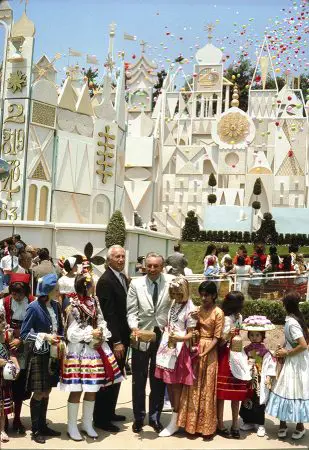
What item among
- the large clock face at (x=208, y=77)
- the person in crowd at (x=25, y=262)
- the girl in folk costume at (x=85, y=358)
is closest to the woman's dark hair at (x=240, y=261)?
the person in crowd at (x=25, y=262)

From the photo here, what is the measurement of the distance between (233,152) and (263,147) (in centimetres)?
371

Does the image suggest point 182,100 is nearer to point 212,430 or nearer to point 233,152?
point 233,152

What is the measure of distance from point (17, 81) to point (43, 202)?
12.9 feet

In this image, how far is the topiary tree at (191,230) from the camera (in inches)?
1232

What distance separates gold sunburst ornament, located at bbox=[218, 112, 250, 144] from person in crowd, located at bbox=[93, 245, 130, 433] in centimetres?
3224

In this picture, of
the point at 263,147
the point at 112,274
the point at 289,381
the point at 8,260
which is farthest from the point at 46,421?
the point at 263,147

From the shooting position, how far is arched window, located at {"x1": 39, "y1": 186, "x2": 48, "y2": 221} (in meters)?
20.4

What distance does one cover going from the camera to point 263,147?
4088 cm

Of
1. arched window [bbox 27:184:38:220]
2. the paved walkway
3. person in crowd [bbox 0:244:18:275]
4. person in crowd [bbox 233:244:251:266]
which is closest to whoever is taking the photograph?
the paved walkway

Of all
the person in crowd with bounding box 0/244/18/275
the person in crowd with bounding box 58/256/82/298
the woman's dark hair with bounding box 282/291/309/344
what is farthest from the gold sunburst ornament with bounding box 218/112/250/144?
the woman's dark hair with bounding box 282/291/309/344

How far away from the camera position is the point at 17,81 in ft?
64.1

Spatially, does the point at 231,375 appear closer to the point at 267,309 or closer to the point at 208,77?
the point at 267,309

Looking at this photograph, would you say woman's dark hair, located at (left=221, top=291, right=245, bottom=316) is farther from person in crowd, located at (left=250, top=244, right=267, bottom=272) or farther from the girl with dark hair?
person in crowd, located at (left=250, top=244, right=267, bottom=272)

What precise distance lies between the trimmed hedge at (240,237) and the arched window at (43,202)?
12.3 meters
